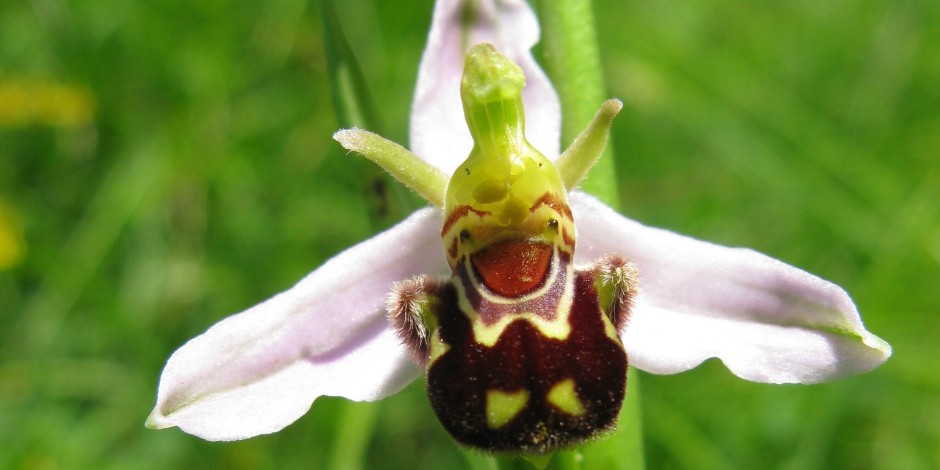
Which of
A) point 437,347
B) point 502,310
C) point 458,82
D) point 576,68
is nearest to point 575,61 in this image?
point 576,68

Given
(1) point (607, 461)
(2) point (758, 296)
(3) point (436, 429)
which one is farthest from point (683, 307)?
(3) point (436, 429)

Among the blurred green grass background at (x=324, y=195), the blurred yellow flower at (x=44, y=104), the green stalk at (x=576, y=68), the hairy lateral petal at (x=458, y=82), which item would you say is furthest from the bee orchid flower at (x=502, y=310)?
the blurred yellow flower at (x=44, y=104)

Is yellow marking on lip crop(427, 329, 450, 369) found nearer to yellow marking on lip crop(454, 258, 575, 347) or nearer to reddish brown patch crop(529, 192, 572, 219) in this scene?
yellow marking on lip crop(454, 258, 575, 347)

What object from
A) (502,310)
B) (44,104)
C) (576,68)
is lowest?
(44,104)

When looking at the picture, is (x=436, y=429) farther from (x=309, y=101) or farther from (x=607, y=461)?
(x=607, y=461)

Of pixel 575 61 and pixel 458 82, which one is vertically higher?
pixel 575 61

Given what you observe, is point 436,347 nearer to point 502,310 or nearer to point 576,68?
point 502,310

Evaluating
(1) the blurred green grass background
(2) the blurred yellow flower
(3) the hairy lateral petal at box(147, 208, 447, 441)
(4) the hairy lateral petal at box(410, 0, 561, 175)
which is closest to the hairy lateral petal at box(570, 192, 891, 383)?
(4) the hairy lateral petal at box(410, 0, 561, 175)
